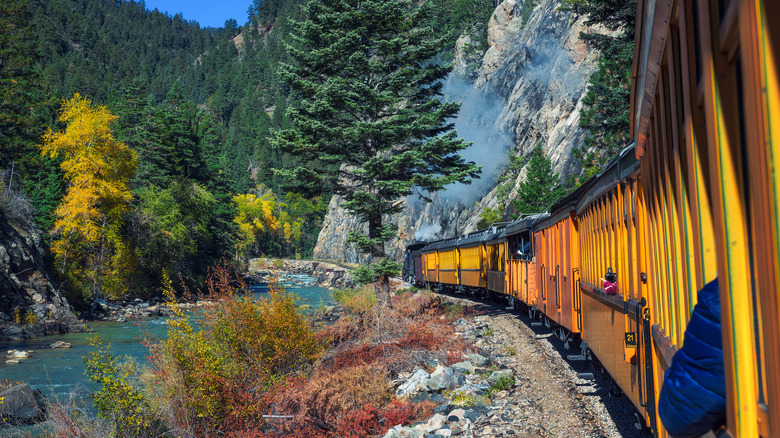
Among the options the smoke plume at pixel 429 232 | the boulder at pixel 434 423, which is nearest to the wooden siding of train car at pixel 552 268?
the boulder at pixel 434 423

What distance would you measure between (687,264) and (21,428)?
486 inches

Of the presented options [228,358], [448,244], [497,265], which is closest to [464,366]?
[228,358]

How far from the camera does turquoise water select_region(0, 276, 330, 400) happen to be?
50.4 ft

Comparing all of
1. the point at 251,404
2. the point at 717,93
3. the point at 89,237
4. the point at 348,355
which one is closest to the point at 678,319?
the point at 717,93

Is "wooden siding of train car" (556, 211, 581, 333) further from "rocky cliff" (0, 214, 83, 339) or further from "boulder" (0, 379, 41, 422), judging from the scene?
"rocky cliff" (0, 214, 83, 339)

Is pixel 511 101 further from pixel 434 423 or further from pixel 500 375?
pixel 434 423

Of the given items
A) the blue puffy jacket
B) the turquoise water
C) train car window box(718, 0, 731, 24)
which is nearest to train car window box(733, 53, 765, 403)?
train car window box(718, 0, 731, 24)

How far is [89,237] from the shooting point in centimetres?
3700

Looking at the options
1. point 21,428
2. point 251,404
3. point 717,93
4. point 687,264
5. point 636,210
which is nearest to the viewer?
point 717,93

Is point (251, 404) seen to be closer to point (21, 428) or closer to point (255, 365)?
point (255, 365)

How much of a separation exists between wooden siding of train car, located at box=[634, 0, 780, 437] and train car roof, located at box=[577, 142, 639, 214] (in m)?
3.12

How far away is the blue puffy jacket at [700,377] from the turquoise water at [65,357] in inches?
433

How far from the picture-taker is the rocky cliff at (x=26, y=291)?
27.4 m

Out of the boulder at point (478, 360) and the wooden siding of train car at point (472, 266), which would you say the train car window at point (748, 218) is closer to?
the boulder at point (478, 360)
